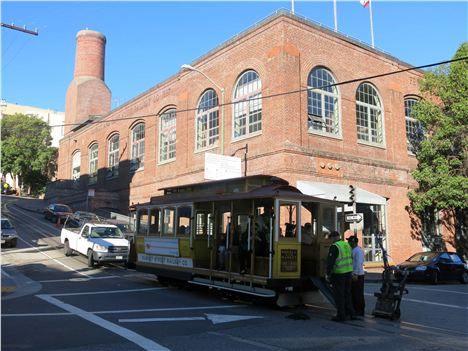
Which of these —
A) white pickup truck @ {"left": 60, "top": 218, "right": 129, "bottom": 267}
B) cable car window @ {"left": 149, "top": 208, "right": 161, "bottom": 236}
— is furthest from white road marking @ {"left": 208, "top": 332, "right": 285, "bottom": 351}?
white pickup truck @ {"left": 60, "top": 218, "right": 129, "bottom": 267}

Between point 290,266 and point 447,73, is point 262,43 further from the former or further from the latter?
point 290,266

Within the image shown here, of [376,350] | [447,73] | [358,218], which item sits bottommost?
[376,350]

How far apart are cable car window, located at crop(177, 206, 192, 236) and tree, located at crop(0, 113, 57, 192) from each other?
2157 inches

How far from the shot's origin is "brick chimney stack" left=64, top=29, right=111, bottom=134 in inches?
2203

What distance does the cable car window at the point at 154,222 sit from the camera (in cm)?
1462

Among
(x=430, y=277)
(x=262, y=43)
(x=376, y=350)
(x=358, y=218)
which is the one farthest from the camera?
(x=262, y=43)

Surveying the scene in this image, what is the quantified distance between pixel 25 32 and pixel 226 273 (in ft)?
81.8

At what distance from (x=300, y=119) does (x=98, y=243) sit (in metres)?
11.1

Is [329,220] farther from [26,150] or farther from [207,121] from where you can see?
[26,150]

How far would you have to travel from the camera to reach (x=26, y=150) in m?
63.8

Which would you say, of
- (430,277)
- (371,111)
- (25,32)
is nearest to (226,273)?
(430,277)

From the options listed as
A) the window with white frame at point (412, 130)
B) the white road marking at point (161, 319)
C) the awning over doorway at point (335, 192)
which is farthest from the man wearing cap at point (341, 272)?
the window with white frame at point (412, 130)

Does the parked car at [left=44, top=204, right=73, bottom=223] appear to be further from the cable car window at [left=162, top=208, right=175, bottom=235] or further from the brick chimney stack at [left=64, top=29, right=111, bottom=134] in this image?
the cable car window at [left=162, top=208, right=175, bottom=235]

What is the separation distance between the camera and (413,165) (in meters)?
28.2
